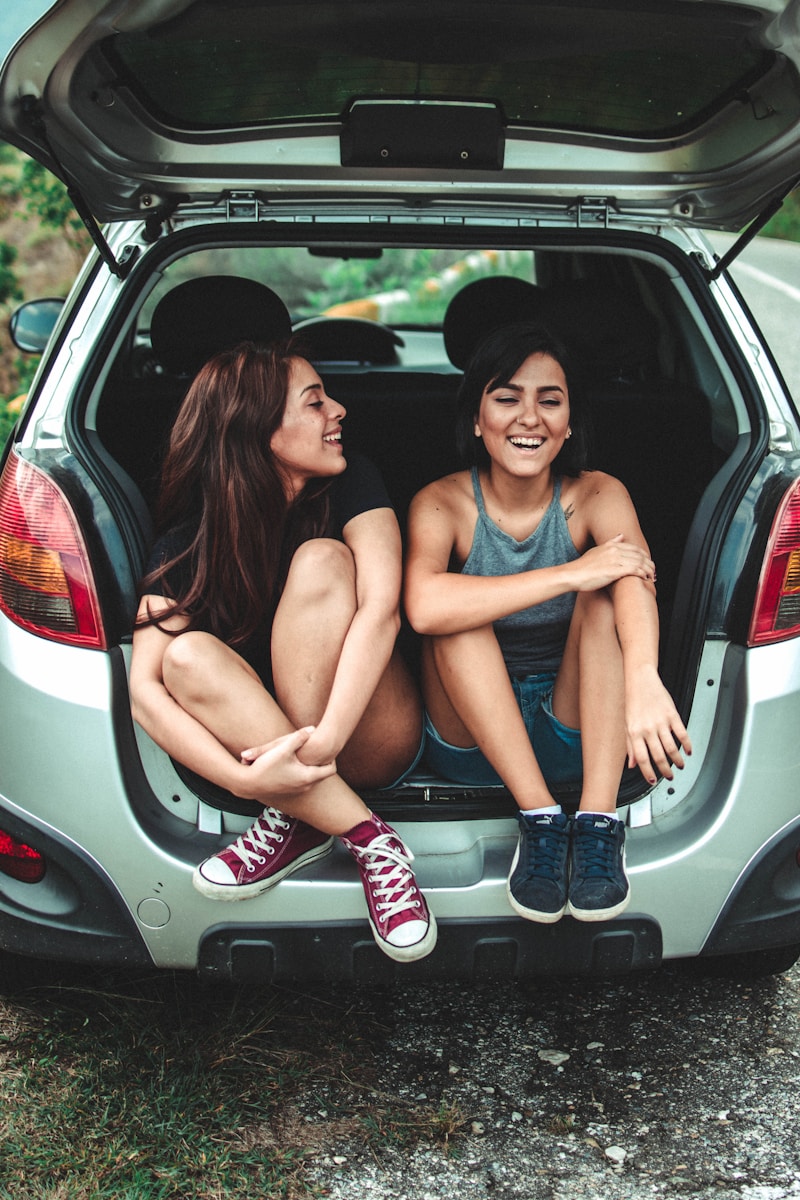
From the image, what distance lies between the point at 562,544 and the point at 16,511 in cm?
107

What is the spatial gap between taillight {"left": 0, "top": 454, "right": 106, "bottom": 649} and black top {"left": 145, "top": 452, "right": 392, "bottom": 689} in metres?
0.16

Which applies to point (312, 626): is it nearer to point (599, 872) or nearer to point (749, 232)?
point (599, 872)

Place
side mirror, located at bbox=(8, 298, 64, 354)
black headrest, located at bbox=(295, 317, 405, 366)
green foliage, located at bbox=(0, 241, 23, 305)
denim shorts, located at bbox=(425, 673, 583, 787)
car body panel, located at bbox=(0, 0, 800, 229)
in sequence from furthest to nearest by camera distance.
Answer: green foliage, located at bbox=(0, 241, 23, 305) → black headrest, located at bbox=(295, 317, 405, 366) → side mirror, located at bbox=(8, 298, 64, 354) → denim shorts, located at bbox=(425, 673, 583, 787) → car body panel, located at bbox=(0, 0, 800, 229)

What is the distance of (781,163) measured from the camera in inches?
88.0

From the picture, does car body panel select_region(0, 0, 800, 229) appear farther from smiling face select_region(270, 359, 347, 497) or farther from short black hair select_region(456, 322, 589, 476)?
smiling face select_region(270, 359, 347, 497)

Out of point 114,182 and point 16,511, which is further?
point 114,182

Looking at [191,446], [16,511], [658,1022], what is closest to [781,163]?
[191,446]

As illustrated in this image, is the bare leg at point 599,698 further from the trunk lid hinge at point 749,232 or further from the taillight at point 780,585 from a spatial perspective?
the trunk lid hinge at point 749,232

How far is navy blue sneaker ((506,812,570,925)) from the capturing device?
196 centimetres

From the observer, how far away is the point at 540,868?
1.99m

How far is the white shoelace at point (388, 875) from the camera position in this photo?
1931 millimetres

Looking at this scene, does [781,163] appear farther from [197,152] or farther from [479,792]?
[479,792]

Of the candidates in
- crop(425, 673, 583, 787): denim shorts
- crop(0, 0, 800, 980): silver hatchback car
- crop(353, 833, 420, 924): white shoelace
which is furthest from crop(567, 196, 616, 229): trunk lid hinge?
crop(353, 833, 420, 924): white shoelace

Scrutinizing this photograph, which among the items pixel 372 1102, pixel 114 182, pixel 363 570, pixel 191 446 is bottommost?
pixel 372 1102
